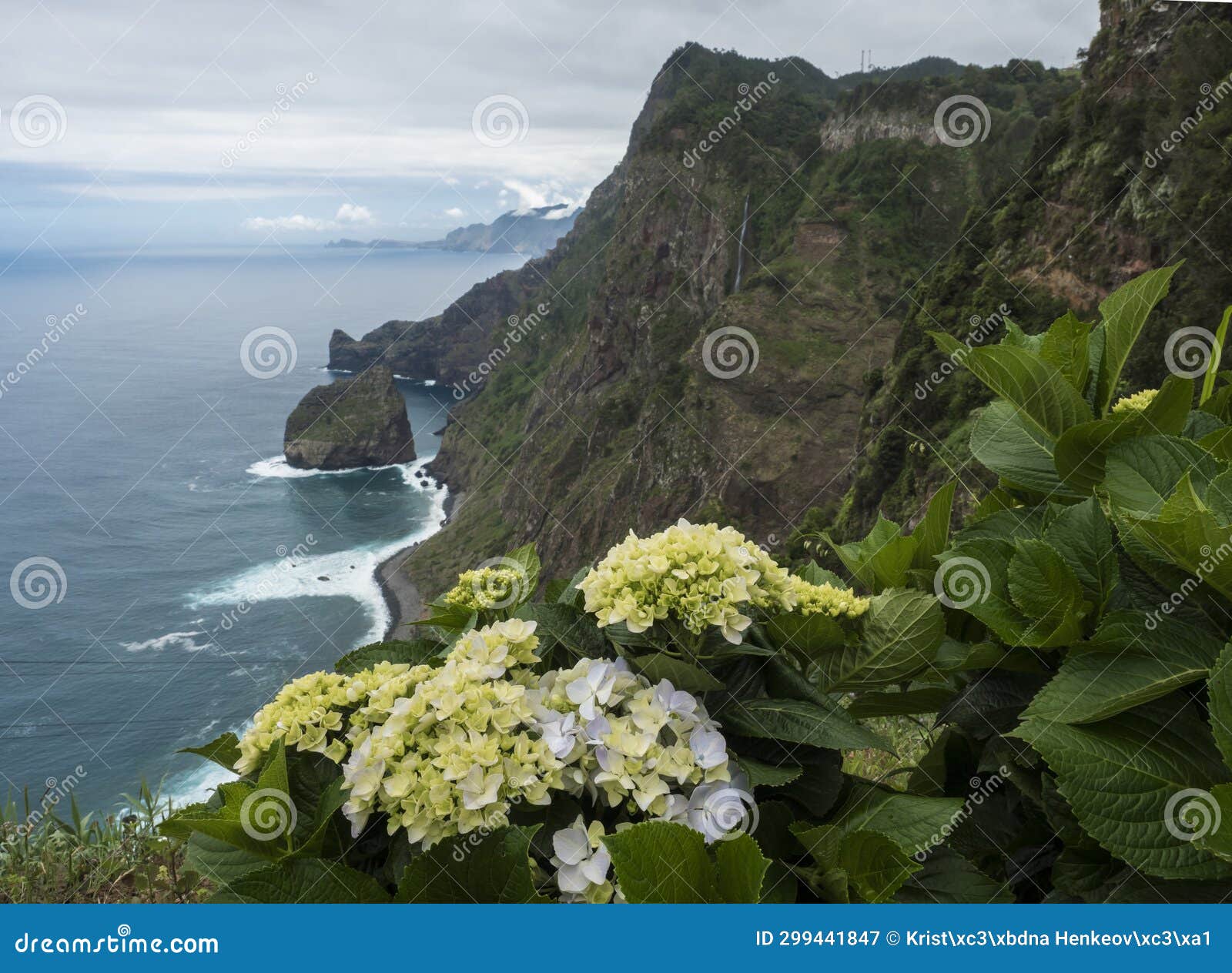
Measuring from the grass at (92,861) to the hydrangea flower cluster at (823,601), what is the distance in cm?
193

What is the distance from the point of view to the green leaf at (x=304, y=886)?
1294 millimetres

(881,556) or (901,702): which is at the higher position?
(881,556)

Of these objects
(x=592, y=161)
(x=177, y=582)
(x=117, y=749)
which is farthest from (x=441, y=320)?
(x=117, y=749)

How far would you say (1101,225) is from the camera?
2700cm

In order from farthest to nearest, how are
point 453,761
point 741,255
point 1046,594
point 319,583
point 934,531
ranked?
1. point 319,583
2. point 741,255
3. point 934,531
4. point 1046,594
5. point 453,761

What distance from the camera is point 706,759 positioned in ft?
4.73

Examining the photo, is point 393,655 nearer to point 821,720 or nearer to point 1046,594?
point 821,720

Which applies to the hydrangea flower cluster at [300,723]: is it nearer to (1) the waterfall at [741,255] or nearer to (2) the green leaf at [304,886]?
(2) the green leaf at [304,886]

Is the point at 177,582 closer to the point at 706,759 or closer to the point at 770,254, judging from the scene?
the point at 770,254

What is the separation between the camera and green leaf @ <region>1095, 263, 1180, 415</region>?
5.67ft

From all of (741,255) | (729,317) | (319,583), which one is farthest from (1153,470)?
(319,583)

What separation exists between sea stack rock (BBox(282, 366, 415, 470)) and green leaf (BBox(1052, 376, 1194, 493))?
93.9 m

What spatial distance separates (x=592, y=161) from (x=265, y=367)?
76.3 metres

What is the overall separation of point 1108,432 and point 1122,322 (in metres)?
0.27
